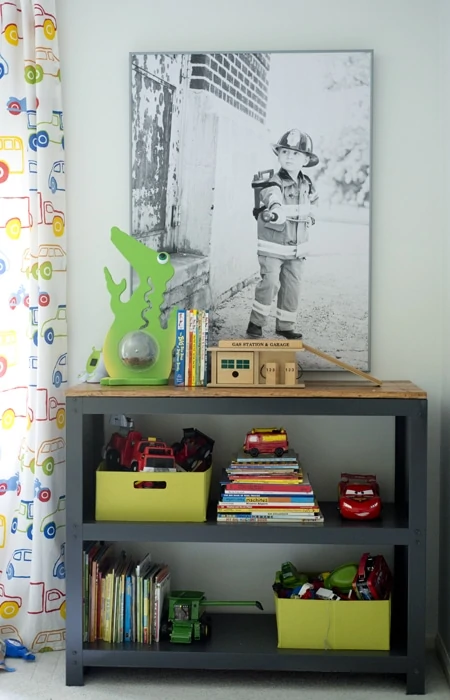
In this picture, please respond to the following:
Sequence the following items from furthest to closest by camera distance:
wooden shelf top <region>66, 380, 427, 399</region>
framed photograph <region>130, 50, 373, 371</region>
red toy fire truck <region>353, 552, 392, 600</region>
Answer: framed photograph <region>130, 50, 373, 371</region>, red toy fire truck <region>353, 552, 392, 600</region>, wooden shelf top <region>66, 380, 427, 399</region>

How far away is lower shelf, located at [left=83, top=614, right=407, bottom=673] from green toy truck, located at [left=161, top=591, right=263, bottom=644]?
0.03 meters

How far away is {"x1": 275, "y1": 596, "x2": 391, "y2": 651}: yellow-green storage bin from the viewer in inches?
97.5

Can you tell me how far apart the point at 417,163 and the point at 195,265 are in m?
0.84

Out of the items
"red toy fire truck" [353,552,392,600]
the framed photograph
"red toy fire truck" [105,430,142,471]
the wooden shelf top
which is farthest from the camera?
the framed photograph

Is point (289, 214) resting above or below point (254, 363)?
above

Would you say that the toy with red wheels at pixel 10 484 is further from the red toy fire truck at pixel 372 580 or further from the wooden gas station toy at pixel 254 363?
the red toy fire truck at pixel 372 580

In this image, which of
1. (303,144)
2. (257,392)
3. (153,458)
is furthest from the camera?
(303,144)

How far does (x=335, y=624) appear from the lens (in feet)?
8.16

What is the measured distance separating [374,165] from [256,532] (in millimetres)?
1305

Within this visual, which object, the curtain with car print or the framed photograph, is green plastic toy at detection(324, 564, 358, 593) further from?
the curtain with car print

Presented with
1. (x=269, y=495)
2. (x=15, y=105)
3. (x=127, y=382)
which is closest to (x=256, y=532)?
(x=269, y=495)

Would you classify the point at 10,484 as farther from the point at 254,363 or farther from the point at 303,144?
the point at 303,144

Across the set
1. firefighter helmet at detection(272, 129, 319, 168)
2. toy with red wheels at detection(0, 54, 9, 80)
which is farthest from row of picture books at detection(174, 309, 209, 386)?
toy with red wheels at detection(0, 54, 9, 80)

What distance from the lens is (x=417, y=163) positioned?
9.11ft
